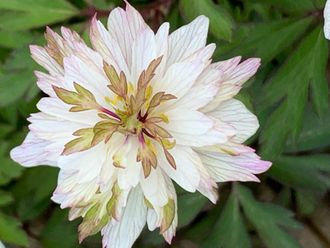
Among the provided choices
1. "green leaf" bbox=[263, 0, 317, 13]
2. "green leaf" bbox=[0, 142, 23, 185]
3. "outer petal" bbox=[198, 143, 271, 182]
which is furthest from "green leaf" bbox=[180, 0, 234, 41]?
"green leaf" bbox=[0, 142, 23, 185]

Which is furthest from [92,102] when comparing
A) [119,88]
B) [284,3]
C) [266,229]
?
[266,229]

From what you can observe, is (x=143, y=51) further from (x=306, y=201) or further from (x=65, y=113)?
(x=306, y=201)

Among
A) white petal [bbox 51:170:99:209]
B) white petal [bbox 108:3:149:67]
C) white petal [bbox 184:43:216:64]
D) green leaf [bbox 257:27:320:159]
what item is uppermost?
white petal [bbox 108:3:149:67]

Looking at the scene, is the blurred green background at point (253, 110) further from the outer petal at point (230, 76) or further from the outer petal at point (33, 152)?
the outer petal at point (33, 152)

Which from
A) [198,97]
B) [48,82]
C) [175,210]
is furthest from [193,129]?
[48,82]

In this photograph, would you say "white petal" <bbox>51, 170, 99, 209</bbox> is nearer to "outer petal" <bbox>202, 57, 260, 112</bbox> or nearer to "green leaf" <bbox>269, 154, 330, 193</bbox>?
"outer petal" <bbox>202, 57, 260, 112</bbox>

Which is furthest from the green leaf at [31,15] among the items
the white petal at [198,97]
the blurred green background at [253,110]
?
the white petal at [198,97]

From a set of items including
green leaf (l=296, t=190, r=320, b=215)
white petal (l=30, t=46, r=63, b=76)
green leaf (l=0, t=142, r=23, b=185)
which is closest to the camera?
white petal (l=30, t=46, r=63, b=76)
